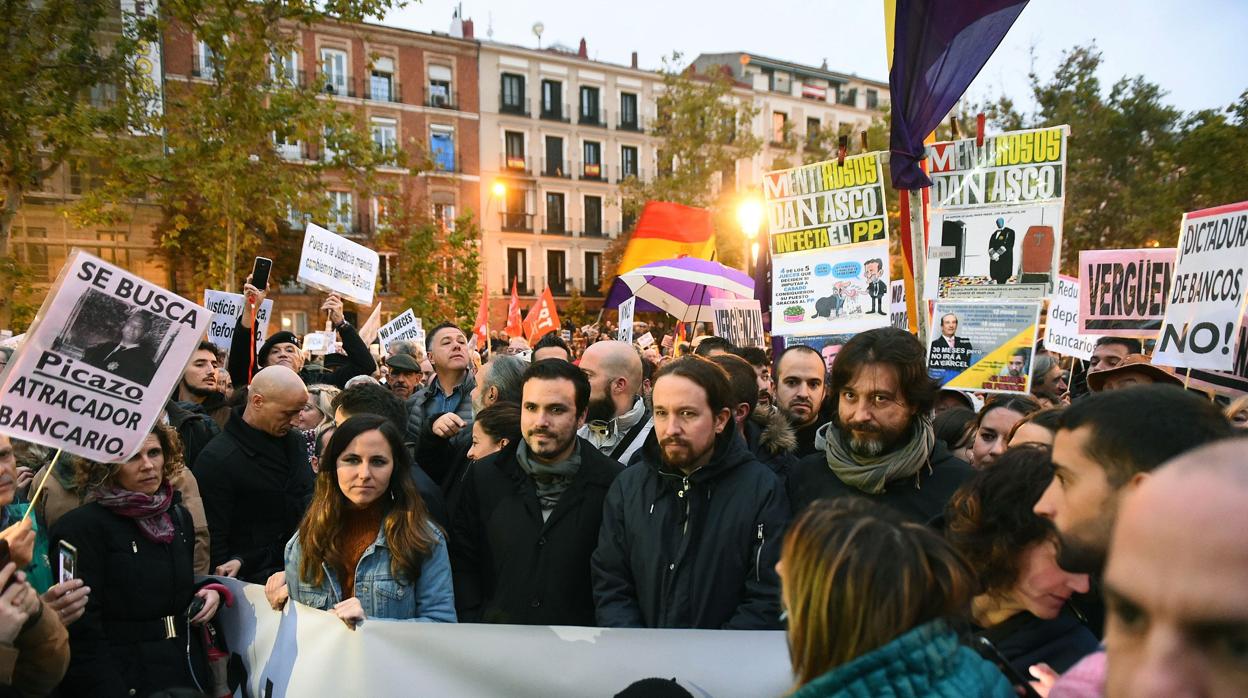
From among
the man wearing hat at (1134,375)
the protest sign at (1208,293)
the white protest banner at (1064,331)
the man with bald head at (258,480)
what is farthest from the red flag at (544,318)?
the protest sign at (1208,293)

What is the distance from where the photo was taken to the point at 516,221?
41.7 m

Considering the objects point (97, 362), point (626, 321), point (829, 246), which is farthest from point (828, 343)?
point (97, 362)

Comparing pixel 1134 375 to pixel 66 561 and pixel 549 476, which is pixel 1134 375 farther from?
pixel 66 561

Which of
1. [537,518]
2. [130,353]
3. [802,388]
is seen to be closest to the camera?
[130,353]

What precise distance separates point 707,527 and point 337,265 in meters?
6.58

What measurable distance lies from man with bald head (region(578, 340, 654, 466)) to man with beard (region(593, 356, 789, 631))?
122 cm

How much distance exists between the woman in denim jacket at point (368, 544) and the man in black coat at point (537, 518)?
0.67ft

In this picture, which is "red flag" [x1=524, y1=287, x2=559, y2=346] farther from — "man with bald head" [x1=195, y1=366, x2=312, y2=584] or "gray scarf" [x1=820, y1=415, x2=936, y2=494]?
"gray scarf" [x1=820, y1=415, x2=936, y2=494]

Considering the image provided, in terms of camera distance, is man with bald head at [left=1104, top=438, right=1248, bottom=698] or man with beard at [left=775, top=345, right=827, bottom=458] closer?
man with bald head at [left=1104, top=438, right=1248, bottom=698]

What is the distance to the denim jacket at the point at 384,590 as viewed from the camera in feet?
9.15

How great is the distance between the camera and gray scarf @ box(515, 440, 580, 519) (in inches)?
122

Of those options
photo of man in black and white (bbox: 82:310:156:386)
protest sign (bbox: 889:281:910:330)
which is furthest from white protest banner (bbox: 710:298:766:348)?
photo of man in black and white (bbox: 82:310:156:386)

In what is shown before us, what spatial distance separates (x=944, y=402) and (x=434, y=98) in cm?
3745

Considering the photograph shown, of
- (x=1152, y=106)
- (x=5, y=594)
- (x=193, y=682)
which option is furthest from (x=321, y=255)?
(x=1152, y=106)
